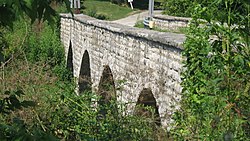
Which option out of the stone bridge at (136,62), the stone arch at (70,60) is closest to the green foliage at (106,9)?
the stone arch at (70,60)

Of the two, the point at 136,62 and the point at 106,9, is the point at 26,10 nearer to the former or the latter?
the point at 136,62

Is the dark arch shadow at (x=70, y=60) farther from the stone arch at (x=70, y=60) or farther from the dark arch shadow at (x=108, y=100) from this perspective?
the dark arch shadow at (x=108, y=100)

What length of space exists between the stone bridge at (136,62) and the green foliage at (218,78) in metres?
0.72

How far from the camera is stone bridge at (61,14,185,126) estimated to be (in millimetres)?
6148

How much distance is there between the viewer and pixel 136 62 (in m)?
7.95

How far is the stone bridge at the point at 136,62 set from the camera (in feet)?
20.2

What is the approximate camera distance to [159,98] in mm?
6703

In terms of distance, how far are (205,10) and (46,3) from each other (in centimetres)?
180

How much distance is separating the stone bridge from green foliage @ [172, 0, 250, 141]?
72cm

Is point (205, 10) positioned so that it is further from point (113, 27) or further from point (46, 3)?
point (113, 27)

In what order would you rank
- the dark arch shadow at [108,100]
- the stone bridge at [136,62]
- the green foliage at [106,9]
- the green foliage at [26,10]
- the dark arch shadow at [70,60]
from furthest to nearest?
1. the green foliage at [106,9]
2. the dark arch shadow at [70,60]
3. the stone bridge at [136,62]
4. the dark arch shadow at [108,100]
5. the green foliage at [26,10]

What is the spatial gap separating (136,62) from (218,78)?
4.72 metres

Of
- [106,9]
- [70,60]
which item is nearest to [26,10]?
[70,60]

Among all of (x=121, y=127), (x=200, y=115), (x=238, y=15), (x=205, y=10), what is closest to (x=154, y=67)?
(x=121, y=127)
